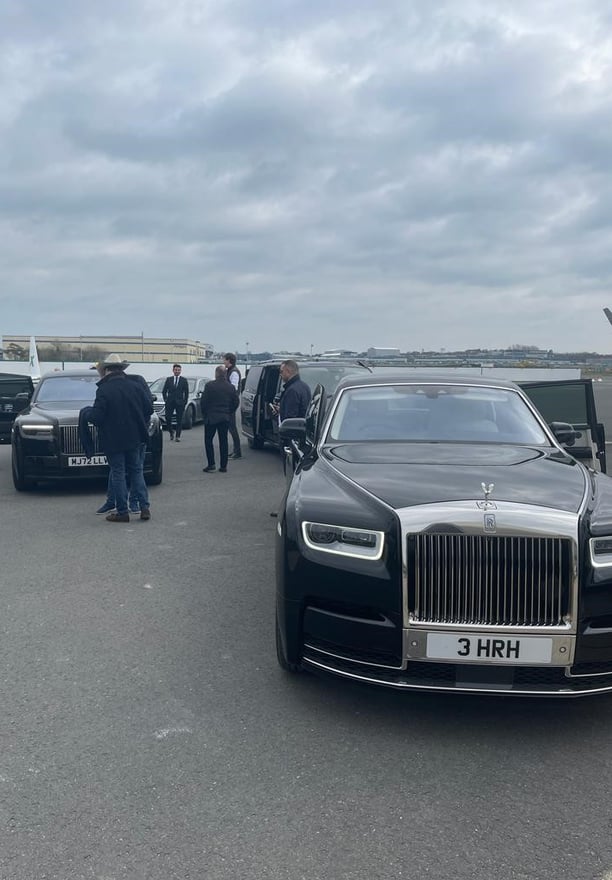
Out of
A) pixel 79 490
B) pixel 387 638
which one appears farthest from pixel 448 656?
pixel 79 490

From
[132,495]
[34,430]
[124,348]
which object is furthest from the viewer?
[124,348]

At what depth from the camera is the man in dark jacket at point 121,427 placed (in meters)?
9.13

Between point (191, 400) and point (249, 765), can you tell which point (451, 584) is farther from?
point (191, 400)

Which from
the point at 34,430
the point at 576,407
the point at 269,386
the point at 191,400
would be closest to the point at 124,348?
the point at 191,400

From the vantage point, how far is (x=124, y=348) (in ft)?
248

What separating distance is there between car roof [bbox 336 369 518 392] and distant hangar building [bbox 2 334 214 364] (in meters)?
56.9

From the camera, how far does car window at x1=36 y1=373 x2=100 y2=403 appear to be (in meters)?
12.5

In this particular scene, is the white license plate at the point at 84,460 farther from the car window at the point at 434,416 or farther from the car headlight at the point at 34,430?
the car window at the point at 434,416

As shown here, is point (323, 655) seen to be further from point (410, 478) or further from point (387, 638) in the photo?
point (410, 478)

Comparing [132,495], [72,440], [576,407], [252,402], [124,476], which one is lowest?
[132,495]

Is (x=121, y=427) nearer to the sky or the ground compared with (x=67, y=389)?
nearer to the ground

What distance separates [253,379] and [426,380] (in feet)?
35.1

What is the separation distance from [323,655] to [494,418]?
8.64 feet

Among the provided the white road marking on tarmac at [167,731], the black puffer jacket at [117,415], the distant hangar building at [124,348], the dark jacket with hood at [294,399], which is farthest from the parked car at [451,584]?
the distant hangar building at [124,348]
